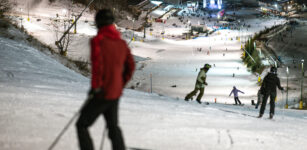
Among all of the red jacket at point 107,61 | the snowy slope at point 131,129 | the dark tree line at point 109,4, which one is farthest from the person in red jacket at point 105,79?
the dark tree line at point 109,4

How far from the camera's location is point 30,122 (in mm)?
6281

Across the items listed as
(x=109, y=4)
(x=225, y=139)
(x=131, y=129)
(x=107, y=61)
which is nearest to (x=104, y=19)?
(x=107, y=61)

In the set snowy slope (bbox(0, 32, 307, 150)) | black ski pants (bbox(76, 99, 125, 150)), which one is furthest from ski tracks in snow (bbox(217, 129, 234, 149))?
black ski pants (bbox(76, 99, 125, 150))

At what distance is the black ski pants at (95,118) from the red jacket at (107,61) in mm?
110

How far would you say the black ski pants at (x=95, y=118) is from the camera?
391 centimetres

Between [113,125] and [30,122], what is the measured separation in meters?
2.77

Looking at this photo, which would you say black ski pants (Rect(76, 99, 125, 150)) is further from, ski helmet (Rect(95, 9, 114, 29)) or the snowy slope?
the snowy slope

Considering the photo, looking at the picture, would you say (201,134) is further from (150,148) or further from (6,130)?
(6,130)

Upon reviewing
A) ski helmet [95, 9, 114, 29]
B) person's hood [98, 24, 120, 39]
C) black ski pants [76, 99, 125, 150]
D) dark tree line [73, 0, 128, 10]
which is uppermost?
dark tree line [73, 0, 128, 10]

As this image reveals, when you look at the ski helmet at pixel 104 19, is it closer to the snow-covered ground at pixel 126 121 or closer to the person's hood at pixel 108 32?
the person's hood at pixel 108 32

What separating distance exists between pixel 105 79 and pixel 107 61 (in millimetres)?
194

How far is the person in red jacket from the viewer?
3846 millimetres

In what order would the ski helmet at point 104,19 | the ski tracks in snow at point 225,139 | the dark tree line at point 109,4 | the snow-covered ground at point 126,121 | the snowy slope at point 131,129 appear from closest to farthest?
the ski helmet at point 104,19 < the snowy slope at point 131,129 < the snow-covered ground at point 126,121 < the ski tracks in snow at point 225,139 < the dark tree line at point 109,4

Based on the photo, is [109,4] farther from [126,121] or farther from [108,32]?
[108,32]
